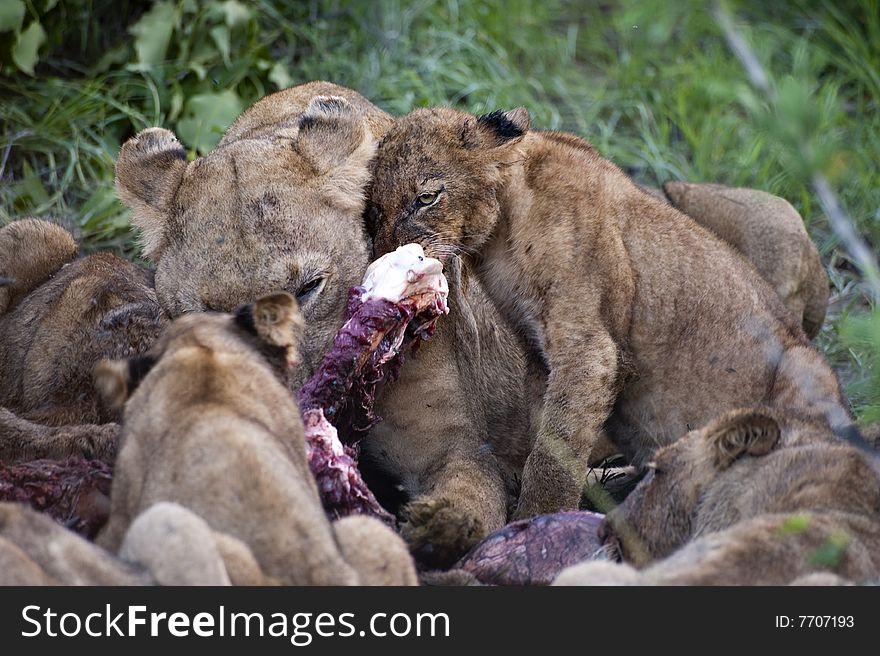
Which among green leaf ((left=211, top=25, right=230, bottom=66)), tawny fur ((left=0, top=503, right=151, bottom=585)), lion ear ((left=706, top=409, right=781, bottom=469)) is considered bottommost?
green leaf ((left=211, top=25, right=230, bottom=66))

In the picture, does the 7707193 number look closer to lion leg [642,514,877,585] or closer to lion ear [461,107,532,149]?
lion leg [642,514,877,585]

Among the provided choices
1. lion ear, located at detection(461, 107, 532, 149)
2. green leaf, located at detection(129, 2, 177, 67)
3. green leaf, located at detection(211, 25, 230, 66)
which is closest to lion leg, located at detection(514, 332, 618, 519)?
lion ear, located at detection(461, 107, 532, 149)

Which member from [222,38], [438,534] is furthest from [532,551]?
[222,38]

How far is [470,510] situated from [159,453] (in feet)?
5.57

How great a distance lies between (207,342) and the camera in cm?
436

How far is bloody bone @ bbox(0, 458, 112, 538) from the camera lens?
471 centimetres

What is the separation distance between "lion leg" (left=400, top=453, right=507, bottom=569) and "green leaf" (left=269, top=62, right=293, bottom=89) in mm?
4416

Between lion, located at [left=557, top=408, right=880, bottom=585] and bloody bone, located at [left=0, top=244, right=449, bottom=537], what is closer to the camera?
lion, located at [left=557, top=408, right=880, bottom=585]

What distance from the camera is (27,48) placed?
8461 mm

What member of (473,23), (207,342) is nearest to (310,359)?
(207,342)

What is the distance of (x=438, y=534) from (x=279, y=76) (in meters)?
5.14

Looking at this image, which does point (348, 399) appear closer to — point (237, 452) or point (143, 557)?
point (237, 452)

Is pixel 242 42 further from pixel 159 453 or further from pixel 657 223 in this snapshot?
pixel 159 453

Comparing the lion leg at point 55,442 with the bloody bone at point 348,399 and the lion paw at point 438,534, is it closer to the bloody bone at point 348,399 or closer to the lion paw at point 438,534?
the bloody bone at point 348,399
